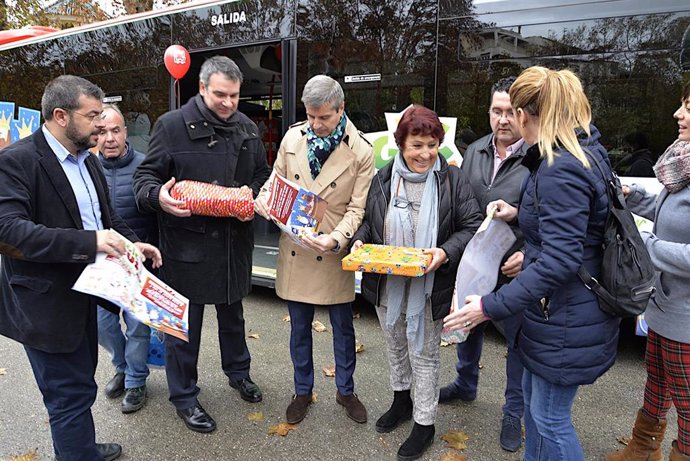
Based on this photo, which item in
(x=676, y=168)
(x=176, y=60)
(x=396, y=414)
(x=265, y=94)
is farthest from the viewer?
(x=265, y=94)

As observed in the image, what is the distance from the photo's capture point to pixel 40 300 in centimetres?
216

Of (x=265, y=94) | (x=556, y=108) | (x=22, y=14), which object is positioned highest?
(x=22, y=14)

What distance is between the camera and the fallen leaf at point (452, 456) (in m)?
2.71

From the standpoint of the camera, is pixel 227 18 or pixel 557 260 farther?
pixel 227 18

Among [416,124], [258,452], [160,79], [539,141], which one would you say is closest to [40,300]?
[258,452]

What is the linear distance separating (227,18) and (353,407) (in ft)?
13.5

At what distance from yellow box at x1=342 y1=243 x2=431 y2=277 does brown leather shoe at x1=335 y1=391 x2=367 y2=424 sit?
1133 millimetres

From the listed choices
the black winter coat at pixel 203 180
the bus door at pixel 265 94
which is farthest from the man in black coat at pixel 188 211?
the bus door at pixel 265 94

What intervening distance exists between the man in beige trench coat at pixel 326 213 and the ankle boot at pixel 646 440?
1425mm

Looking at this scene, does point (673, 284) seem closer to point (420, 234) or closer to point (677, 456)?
point (677, 456)

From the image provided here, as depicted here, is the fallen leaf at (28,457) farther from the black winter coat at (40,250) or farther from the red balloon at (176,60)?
the red balloon at (176,60)

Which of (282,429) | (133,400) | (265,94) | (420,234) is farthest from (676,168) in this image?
(265,94)

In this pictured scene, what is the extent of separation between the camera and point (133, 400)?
3.25m

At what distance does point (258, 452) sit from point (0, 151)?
6.39ft
